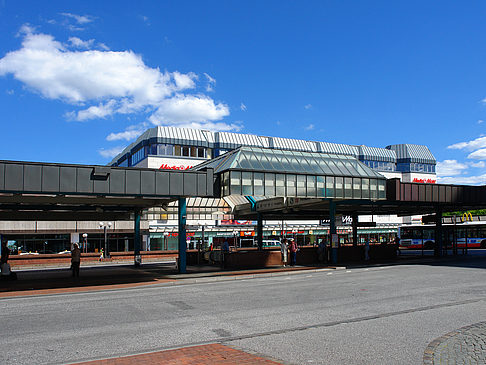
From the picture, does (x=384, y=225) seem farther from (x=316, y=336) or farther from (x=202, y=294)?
(x=316, y=336)

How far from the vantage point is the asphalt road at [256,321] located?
7.84 metres

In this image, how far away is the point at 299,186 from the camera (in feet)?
90.0

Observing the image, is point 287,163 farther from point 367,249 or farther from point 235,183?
point 367,249

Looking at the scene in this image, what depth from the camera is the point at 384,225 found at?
79.7 m

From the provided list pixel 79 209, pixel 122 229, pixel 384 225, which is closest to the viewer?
pixel 79 209

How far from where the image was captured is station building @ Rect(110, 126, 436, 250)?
27734 mm

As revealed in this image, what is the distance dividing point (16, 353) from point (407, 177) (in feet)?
308

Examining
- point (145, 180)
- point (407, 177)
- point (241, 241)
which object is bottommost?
point (241, 241)

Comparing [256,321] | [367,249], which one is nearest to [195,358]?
[256,321]

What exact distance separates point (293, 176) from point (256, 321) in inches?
690

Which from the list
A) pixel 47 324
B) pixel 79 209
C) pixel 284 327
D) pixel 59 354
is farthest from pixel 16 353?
pixel 79 209

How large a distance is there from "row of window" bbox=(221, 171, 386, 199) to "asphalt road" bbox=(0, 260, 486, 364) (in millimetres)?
8218

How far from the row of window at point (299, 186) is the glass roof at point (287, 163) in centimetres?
37

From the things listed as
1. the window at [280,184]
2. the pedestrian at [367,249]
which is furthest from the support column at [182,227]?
the pedestrian at [367,249]
